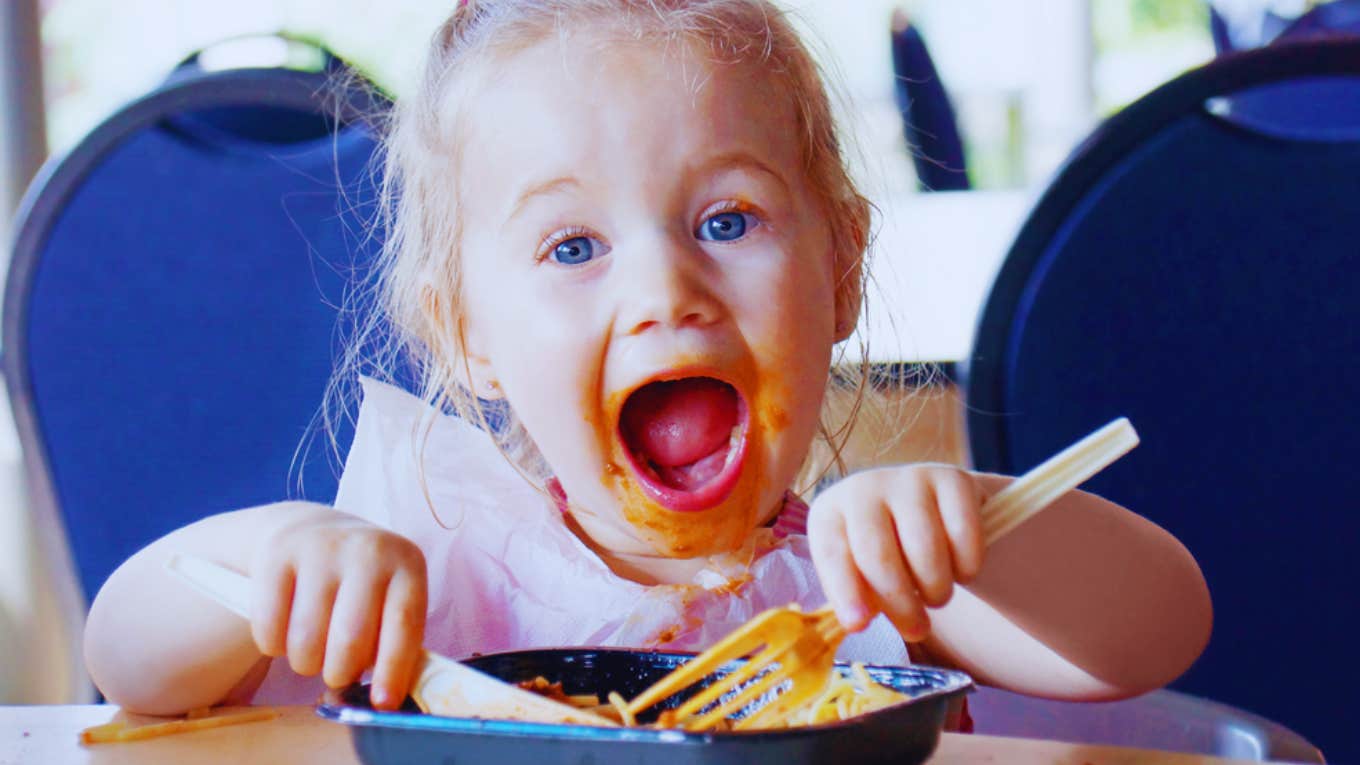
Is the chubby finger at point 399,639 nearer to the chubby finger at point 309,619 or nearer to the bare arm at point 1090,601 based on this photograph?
the chubby finger at point 309,619

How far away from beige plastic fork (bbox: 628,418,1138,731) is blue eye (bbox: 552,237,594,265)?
16.2 inches

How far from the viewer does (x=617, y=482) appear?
3.24 ft

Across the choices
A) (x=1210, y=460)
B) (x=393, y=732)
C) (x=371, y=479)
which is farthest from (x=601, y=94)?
(x=1210, y=460)

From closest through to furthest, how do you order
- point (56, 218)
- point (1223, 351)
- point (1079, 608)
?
point (1079, 608) → point (1223, 351) → point (56, 218)

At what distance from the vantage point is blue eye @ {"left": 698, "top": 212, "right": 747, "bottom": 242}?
0.97 m

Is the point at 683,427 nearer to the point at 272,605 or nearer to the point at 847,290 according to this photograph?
the point at 847,290

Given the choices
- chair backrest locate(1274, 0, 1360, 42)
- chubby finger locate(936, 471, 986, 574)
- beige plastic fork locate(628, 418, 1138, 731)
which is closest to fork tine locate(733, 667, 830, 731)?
beige plastic fork locate(628, 418, 1138, 731)

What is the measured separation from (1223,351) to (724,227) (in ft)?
1.74

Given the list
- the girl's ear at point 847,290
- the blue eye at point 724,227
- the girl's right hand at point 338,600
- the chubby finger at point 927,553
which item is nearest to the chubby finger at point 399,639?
the girl's right hand at point 338,600

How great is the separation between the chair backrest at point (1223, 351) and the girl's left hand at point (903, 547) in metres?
0.55

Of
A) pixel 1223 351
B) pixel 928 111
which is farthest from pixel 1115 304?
pixel 928 111

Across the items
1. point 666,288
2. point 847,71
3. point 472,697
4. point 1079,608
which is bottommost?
point 1079,608

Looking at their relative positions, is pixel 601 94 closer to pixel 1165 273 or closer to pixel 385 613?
pixel 385 613

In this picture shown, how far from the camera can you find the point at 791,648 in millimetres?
592
